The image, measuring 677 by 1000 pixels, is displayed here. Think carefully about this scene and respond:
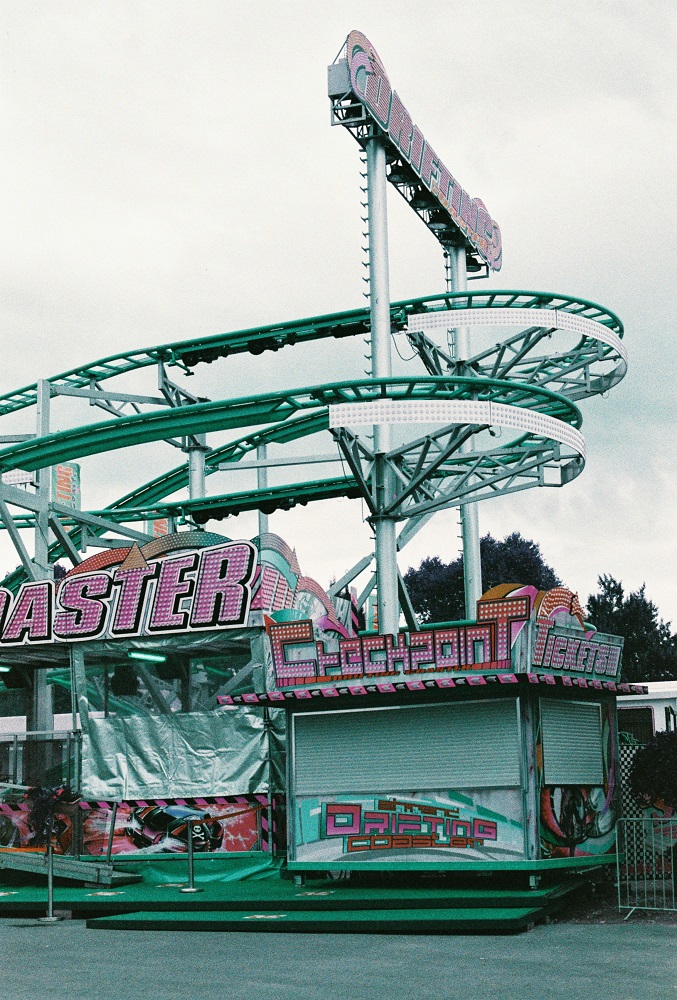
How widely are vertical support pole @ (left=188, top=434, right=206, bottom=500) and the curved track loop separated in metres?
0.36

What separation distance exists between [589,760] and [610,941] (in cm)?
471

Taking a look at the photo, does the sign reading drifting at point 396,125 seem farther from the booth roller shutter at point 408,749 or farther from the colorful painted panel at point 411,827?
the colorful painted panel at point 411,827

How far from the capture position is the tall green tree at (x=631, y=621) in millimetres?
43188

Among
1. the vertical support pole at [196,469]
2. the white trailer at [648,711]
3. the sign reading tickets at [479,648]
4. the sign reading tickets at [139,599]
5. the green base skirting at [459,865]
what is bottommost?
the green base skirting at [459,865]

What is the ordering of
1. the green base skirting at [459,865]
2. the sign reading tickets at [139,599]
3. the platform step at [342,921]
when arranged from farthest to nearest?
1. the sign reading tickets at [139,599]
2. the green base skirting at [459,865]
3. the platform step at [342,921]

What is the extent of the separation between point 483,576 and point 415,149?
2736cm

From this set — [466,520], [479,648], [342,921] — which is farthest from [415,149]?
[342,921]

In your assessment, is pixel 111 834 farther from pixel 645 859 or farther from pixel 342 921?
pixel 645 859

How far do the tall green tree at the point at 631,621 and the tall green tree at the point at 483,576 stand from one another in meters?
4.67

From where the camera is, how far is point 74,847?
A: 2166 cm

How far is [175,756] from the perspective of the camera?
2131cm

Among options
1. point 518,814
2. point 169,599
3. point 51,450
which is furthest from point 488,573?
point 518,814

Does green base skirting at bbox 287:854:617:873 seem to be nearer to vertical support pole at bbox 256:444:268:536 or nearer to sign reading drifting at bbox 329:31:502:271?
sign reading drifting at bbox 329:31:502:271

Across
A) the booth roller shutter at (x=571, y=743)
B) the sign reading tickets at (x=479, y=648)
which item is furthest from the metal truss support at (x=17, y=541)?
the booth roller shutter at (x=571, y=743)
